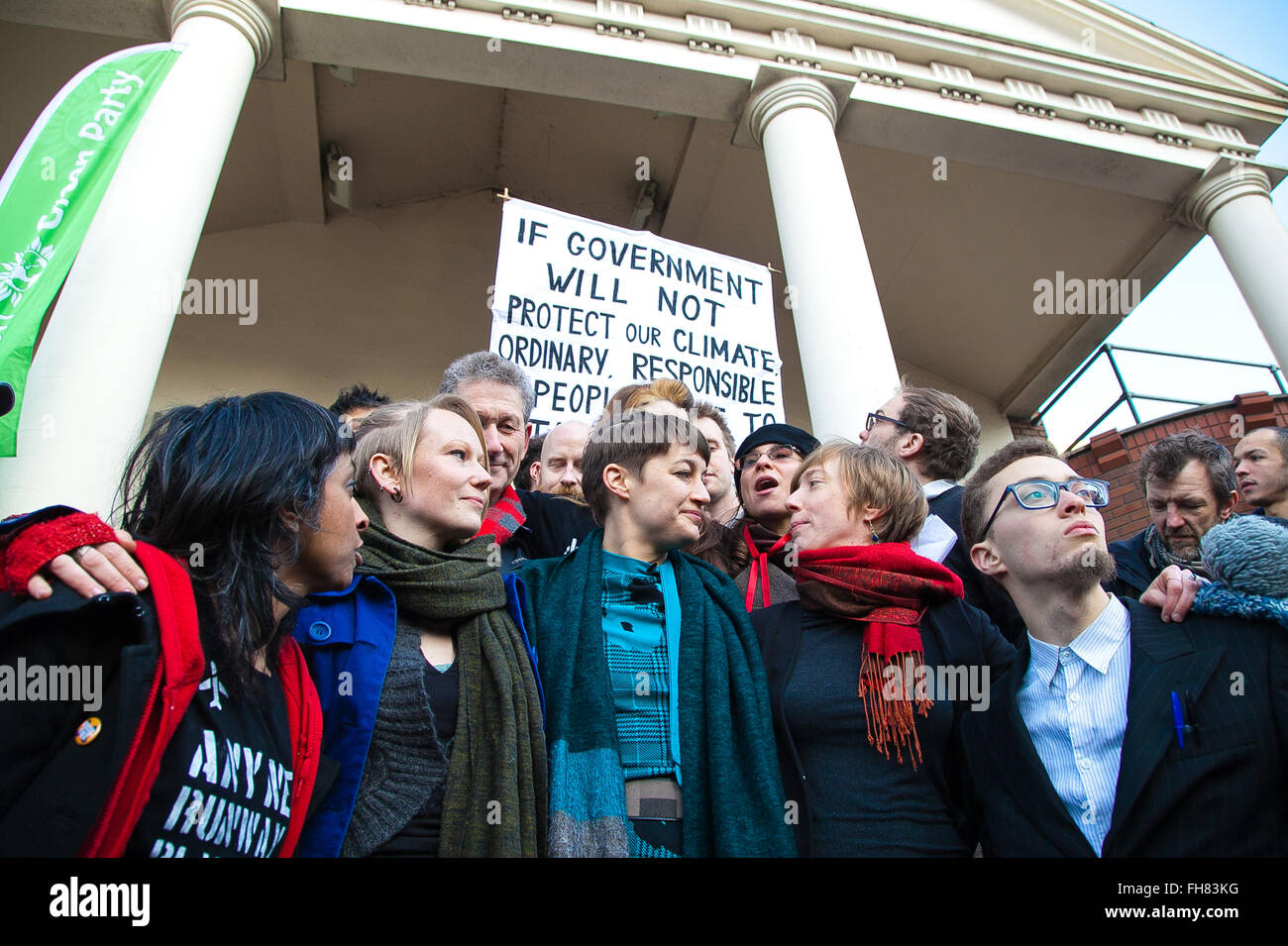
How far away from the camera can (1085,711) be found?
162 centimetres

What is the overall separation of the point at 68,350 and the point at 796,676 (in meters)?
3.01

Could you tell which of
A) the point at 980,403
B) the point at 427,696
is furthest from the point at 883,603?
the point at 980,403

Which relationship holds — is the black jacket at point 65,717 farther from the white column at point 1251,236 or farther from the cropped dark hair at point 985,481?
the white column at point 1251,236

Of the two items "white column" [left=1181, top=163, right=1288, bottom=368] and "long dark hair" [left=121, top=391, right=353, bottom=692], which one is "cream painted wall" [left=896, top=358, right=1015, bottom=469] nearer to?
"white column" [left=1181, top=163, right=1288, bottom=368]

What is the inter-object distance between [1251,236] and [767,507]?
5478mm

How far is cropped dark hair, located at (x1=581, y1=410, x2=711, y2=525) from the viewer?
7.01 ft

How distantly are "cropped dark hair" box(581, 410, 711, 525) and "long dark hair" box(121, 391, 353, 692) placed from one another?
0.84m

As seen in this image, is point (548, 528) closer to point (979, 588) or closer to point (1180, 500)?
point (979, 588)

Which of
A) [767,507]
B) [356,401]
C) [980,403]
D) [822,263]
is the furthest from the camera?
[980,403]

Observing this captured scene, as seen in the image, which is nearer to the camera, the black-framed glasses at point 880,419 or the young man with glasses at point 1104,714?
the young man with glasses at point 1104,714

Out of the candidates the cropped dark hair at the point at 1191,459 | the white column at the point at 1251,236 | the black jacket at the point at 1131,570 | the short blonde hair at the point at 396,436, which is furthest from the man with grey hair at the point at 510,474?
the white column at the point at 1251,236

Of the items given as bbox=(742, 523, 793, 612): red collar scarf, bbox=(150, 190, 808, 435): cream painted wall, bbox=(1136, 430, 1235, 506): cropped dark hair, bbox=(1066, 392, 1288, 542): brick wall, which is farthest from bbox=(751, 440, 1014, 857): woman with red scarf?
bbox=(150, 190, 808, 435): cream painted wall

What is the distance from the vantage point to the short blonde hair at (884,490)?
2088 mm

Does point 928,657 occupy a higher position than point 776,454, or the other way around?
point 776,454
